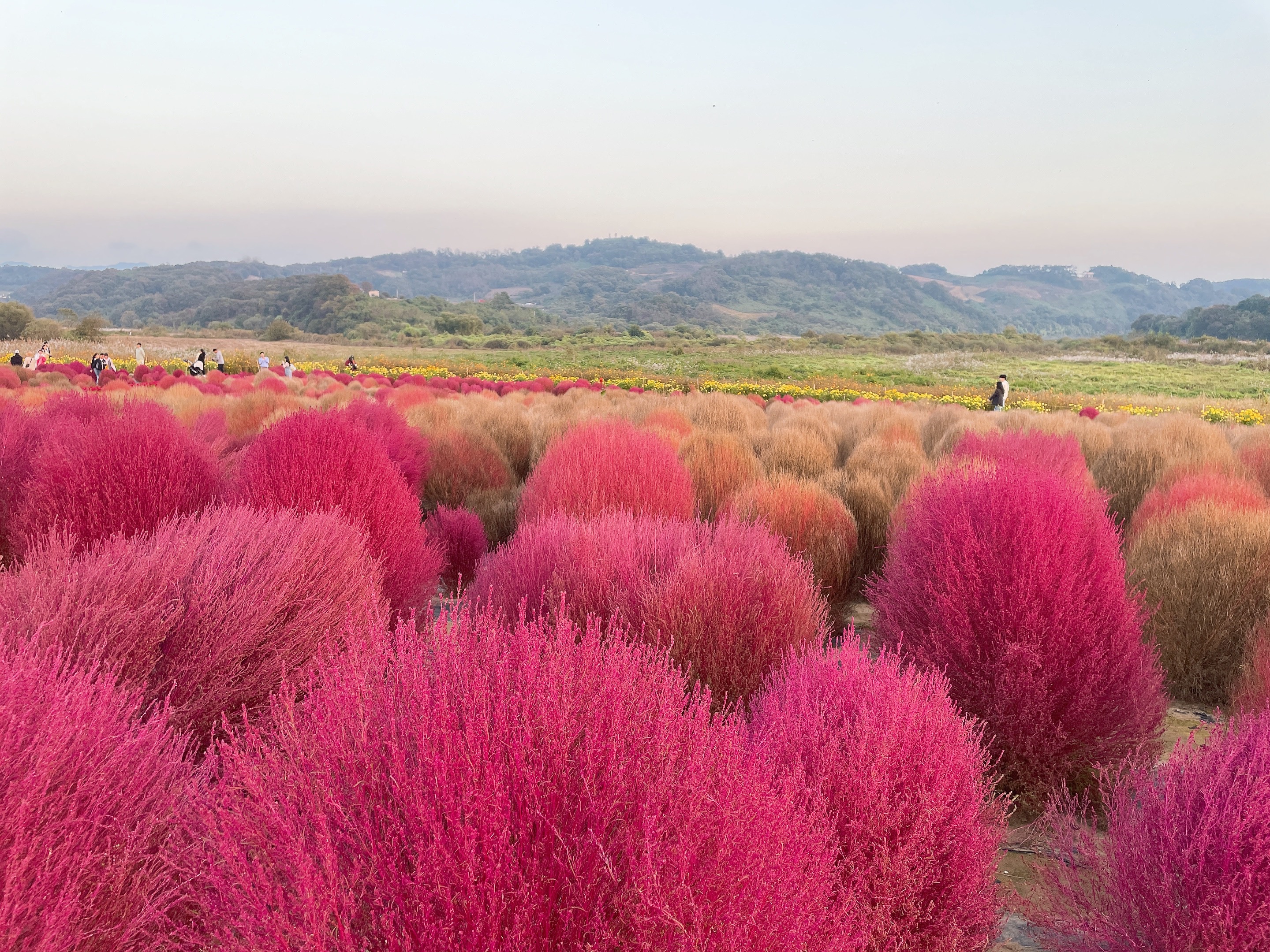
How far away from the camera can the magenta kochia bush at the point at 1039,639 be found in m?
2.86

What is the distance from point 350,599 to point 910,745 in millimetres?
2117

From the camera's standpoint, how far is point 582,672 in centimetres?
139

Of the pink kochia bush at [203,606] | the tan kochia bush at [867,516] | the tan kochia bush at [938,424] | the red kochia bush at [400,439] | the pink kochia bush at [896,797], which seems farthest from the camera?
the tan kochia bush at [938,424]

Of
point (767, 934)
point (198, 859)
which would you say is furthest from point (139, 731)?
point (767, 934)

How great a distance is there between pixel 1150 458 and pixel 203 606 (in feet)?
25.4

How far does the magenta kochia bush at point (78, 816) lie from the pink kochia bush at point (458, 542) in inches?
143

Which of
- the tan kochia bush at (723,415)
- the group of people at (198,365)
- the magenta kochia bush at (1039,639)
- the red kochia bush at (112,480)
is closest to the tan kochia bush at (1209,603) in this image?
the magenta kochia bush at (1039,639)

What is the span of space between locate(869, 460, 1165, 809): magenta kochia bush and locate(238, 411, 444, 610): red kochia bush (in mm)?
2712

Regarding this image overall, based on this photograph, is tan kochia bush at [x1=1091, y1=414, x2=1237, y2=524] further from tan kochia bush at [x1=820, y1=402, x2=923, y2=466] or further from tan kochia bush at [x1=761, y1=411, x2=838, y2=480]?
tan kochia bush at [x1=761, y1=411, x2=838, y2=480]

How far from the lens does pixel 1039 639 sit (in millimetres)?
2836

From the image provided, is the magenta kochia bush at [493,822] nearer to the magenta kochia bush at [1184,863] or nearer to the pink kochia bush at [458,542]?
the magenta kochia bush at [1184,863]

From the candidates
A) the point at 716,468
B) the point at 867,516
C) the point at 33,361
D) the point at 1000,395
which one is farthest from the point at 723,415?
the point at 33,361

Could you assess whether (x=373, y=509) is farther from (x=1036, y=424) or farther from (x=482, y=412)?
(x=1036, y=424)

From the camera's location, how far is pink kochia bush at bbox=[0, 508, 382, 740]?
2.14 metres
